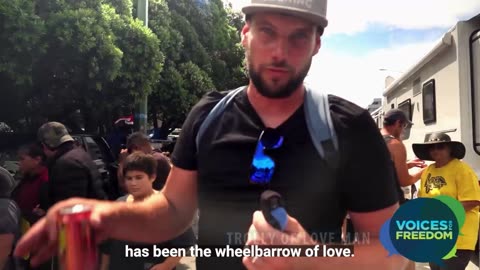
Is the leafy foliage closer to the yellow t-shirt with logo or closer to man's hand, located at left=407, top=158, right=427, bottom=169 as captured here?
the yellow t-shirt with logo

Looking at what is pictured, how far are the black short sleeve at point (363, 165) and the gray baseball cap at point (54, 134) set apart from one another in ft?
2.87

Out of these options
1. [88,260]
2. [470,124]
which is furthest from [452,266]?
[88,260]

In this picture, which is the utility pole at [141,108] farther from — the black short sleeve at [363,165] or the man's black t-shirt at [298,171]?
the black short sleeve at [363,165]

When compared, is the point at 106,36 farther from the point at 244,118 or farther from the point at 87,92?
the point at 244,118

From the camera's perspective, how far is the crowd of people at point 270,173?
34.8 inches

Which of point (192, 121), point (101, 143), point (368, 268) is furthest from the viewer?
point (101, 143)

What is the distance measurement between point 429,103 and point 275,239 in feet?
7.24

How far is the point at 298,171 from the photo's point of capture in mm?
896

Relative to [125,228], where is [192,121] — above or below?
above

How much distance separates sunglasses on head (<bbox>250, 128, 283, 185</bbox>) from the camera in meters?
0.90

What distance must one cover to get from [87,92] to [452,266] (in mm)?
1350

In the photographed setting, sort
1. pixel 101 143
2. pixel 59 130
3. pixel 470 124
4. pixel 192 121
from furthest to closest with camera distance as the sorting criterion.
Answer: pixel 470 124
pixel 101 143
pixel 59 130
pixel 192 121

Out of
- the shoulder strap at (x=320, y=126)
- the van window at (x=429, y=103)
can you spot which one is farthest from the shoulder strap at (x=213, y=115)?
the van window at (x=429, y=103)

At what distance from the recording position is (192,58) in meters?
1.67
